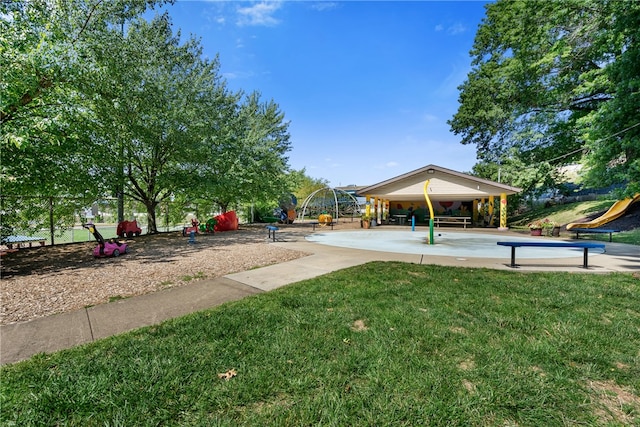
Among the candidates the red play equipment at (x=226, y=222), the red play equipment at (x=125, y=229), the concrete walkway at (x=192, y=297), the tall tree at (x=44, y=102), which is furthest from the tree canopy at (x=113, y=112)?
the concrete walkway at (x=192, y=297)

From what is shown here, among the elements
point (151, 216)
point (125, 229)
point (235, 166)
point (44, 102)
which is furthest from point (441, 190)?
point (44, 102)

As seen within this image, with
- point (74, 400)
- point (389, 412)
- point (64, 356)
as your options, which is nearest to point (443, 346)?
point (389, 412)

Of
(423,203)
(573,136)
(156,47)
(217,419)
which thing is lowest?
(217,419)

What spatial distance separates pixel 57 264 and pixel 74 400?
23.6 feet

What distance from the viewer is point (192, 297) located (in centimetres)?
459

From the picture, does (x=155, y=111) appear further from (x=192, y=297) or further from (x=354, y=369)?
(x=354, y=369)

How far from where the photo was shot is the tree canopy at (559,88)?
23.2 ft

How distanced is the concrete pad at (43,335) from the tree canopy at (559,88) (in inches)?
439

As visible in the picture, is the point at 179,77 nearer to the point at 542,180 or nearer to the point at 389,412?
the point at 389,412

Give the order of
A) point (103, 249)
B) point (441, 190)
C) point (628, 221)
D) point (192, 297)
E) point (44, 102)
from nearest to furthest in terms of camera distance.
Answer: point (192, 297), point (44, 102), point (103, 249), point (628, 221), point (441, 190)

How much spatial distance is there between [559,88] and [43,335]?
2536 cm

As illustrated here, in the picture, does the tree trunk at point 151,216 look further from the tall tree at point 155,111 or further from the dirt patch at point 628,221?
the dirt patch at point 628,221

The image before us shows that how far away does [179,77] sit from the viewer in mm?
15656

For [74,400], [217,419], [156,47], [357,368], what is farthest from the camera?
[156,47]
